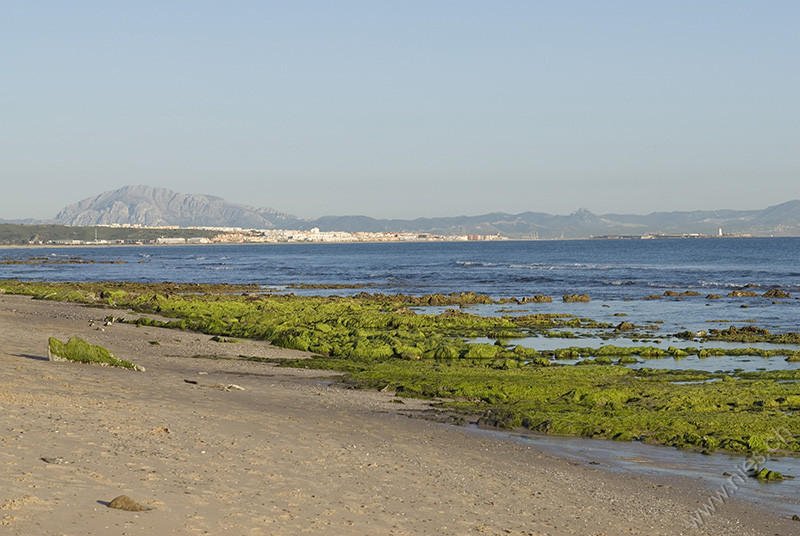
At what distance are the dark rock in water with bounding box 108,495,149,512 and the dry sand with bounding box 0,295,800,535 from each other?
8 centimetres

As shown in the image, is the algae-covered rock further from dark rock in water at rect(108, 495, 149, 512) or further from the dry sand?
dark rock in water at rect(108, 495, 149, 512)

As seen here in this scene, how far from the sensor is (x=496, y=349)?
2566 centimetres

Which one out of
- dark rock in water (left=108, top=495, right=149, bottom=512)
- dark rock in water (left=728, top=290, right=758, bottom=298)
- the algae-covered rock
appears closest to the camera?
dark rock in water (left=108, top=495, right=149, bottom=512)

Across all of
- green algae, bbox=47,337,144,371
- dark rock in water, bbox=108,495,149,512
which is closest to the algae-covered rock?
dark rock in water, bbox=108,495,149,512

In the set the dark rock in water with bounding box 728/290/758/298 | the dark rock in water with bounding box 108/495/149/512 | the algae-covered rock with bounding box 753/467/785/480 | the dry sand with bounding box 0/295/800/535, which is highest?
the dark rock in water with bounding box 108/495/149/512

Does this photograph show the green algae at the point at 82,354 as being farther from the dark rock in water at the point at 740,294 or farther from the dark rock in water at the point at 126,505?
the dark rock in water at the point at 740,294

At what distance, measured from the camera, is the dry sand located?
8594 millimetres

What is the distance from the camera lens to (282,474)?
10.5 metres

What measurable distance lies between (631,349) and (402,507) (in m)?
18.8

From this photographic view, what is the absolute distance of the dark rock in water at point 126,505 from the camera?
838cm

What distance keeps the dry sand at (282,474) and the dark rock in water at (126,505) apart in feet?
0.25

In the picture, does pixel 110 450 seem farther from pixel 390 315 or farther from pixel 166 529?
pixel 390 315

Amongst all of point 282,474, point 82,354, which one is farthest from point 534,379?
point 82,354

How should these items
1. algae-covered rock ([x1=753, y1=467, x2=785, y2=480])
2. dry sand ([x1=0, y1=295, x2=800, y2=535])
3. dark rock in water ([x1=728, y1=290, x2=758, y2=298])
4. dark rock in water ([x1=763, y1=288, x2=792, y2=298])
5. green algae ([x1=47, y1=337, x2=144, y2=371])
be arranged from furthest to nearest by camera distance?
1. dark rock in water ([x1=728, y1=290, x2=758, y2=298])
2. dark rock in water ([x1=763, y1=288, x2=792, y2=298])
3. green algae ([x1=47, y1=337, x2=144, y2=371])
4. algae-covered rock ([x1=753, y1=467, x2=785, y2=480])
5. dry sand ([x1=0, y1=295, x2=800, y2=535])
